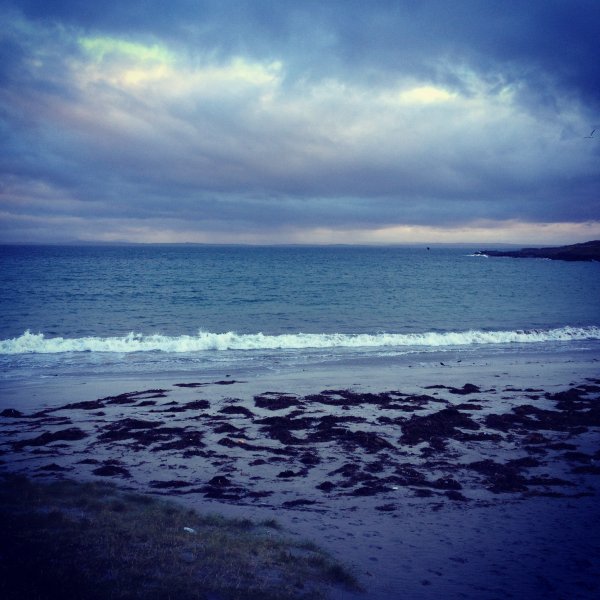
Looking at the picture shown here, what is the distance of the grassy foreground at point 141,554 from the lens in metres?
5.04

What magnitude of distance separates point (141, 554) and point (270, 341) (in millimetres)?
20121

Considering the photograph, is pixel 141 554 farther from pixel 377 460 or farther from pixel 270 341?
pixel 270 341

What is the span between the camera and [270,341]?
1021 inches

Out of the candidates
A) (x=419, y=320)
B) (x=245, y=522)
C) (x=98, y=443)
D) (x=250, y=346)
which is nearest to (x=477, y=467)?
(x=245, y=522)

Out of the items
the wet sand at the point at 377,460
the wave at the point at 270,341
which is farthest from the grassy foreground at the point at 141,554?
the wave at the point at 270,341

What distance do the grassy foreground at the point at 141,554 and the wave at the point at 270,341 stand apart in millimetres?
16704

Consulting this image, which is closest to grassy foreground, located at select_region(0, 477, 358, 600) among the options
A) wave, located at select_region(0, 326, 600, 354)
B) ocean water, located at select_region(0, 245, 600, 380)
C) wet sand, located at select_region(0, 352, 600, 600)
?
wet sand, located at select_region(0, 352, 600, 600)

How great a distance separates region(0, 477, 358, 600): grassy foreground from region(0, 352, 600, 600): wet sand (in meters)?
0.88

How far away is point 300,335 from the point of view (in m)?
27.1

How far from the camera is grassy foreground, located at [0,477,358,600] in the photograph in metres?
5.04

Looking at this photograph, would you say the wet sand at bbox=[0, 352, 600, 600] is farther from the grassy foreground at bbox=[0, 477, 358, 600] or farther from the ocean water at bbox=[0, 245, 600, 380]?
the ocean water at bbox=[0, 245, 600, 380]

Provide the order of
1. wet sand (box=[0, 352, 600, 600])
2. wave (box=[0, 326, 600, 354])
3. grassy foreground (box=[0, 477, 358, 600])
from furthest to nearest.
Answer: wave (box=[0, 326, 600, 354]) < wet sand (box=[0, 352, 600, 600]) < grassy foreground (box=[0, 477, 358, 600])

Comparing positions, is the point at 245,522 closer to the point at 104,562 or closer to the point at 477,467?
the point at 104,562

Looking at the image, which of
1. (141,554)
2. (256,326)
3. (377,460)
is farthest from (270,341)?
(141,554)
